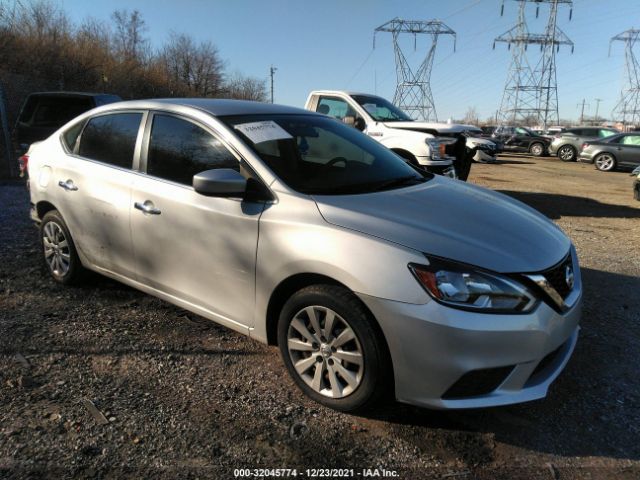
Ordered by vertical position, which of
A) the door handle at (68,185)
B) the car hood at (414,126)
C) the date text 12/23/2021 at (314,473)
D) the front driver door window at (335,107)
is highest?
the front driver door window at (335,107)

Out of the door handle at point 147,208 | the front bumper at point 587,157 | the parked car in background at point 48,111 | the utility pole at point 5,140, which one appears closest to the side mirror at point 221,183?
the door handle at point 147,208

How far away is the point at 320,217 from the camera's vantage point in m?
2.74

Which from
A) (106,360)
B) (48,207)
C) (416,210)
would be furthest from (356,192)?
(48,207)

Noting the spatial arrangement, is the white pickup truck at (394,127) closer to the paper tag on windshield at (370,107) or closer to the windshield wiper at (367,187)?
the paper tag on windshield at (370,107)

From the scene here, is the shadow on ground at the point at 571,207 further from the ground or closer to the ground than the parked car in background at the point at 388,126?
closer to the ground

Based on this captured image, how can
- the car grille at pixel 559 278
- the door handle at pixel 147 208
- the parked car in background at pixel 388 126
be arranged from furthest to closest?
the parked car in background at pixel 388 126, the door handle at pixel 147 208, the car grille at pixel 559 278

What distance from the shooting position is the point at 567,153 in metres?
23.5

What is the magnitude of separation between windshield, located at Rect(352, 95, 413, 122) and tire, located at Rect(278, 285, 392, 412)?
6.45 m

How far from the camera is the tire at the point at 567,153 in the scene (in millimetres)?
23275

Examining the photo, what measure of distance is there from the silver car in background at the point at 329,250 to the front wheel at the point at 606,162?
1831 centimetres

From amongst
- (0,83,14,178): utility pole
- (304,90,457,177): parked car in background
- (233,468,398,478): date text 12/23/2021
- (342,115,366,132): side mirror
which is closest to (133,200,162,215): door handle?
(233,468,398,478): date text 12/23/2021

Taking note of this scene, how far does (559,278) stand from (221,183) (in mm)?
1946

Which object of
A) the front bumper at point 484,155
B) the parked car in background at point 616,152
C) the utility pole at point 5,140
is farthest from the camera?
the parked car in background at point 616,152

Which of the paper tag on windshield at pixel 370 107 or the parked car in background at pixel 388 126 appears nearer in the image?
the parked car in background at pixel 388 126
